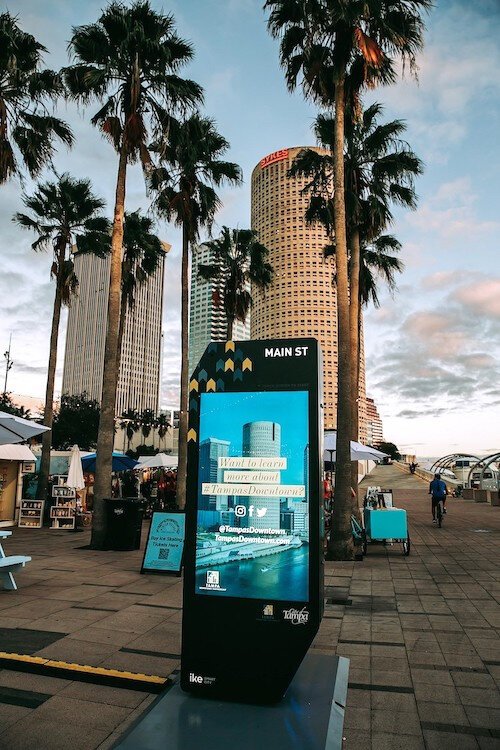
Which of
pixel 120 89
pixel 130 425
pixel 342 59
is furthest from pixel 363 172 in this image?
pixel 130 425

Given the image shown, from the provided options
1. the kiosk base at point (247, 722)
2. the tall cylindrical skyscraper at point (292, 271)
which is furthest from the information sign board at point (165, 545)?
the tall cylindrical skyscraper at point (292, 271)

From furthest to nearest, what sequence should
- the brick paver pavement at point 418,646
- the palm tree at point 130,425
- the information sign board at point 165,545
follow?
the palm tree at point 130,425 < the information sign board at point 165,545 < the brick paver pavement at point 418,646

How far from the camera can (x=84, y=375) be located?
167 metres

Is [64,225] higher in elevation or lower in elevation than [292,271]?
lower

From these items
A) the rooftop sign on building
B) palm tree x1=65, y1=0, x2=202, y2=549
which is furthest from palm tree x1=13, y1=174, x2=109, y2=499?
the rooftop sign on building

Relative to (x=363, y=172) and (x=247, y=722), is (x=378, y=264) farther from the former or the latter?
(x=247, y=722)

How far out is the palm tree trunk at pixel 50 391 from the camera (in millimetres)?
17953

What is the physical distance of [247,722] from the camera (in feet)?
10.4

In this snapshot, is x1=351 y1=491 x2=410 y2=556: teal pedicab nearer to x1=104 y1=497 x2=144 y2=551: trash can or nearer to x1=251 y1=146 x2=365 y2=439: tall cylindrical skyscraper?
x1=104 y1=497 x2=144 y2=551: trash can

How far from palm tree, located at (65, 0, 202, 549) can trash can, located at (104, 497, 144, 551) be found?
0.23 m

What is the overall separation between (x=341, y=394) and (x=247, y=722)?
29.4 ft

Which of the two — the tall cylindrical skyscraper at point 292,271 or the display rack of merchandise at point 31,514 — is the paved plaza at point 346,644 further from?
the tall cylindrical skyscraper at point 292,271

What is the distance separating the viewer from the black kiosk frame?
337cm

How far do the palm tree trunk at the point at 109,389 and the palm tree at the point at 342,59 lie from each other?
5.38 metres
